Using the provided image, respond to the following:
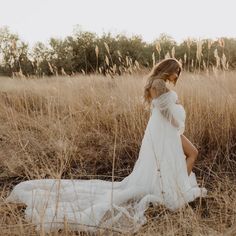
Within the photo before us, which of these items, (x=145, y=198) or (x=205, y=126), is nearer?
(x=145, y=198)

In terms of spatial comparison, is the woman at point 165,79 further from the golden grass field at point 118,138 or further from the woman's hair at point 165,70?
the golden grass field at point 118,138

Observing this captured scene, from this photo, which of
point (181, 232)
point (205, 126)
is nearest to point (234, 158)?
point (205, 126)

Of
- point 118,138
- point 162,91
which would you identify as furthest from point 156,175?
point 118,138

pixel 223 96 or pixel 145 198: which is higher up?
pixel 223 96

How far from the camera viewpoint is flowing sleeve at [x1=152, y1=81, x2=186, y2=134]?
3.37 meters

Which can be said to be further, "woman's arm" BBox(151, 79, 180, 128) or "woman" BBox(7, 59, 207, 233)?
"woman's arm" BBox(151, 79, 180, 128)

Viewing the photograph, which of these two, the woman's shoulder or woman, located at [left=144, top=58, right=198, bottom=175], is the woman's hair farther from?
the woman's shoulder

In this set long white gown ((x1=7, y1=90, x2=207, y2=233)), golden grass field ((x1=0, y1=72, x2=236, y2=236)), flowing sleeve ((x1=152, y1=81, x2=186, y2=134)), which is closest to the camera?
long white gown ((x1=7, y1=90, x2=207, y2=233))

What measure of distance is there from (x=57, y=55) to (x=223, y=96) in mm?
14186

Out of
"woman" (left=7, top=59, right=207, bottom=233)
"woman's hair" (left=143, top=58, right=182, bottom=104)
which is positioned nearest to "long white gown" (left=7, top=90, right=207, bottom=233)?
"woman" (left=7, top=59, right=207, bottom=233)

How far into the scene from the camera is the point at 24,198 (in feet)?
10.9

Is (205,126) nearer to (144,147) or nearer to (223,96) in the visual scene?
(223,96)

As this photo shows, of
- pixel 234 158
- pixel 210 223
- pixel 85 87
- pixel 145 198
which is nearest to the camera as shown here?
pixel 210 223

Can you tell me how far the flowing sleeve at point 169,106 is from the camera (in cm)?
337
